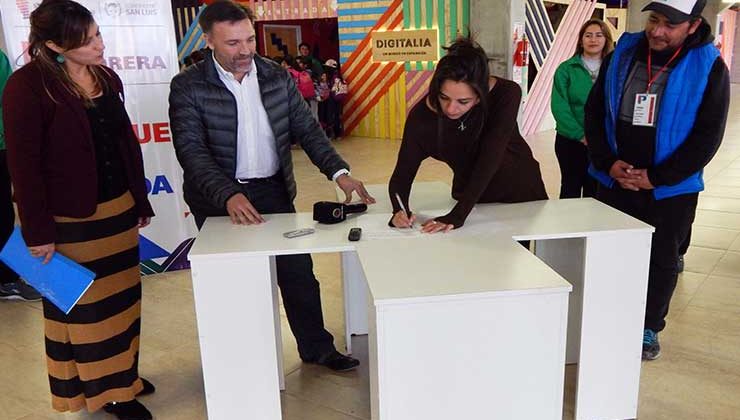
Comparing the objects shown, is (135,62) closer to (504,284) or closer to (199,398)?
(199,398)

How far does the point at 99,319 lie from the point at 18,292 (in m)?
1.90

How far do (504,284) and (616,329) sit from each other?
0.73 meters

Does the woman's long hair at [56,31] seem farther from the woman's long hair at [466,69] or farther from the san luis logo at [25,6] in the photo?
the san luis logo at [25,6]

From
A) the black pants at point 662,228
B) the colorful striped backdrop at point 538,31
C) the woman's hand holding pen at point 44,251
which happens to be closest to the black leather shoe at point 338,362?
the woman's hand holding pen at point 44,251

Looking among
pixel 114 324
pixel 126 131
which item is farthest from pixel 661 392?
pixel 126 131

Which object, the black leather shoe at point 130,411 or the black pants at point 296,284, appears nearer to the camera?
the black leather shoe at point 130,411

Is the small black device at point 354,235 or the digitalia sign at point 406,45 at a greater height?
the digitalia sign at point 406,45

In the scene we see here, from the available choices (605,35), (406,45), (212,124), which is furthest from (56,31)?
(406,45)

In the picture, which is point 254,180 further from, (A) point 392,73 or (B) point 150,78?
(A) point 392,73

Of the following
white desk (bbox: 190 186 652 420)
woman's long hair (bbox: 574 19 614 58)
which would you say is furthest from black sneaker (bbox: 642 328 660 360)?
woman's long hair (bbox: 574 19 614 58)

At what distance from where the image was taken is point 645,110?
8.05 feet

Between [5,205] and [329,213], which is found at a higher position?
[329,213]

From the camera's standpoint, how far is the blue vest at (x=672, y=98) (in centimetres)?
232

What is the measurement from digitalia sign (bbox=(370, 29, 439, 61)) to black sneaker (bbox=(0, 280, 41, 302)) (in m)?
6.67
